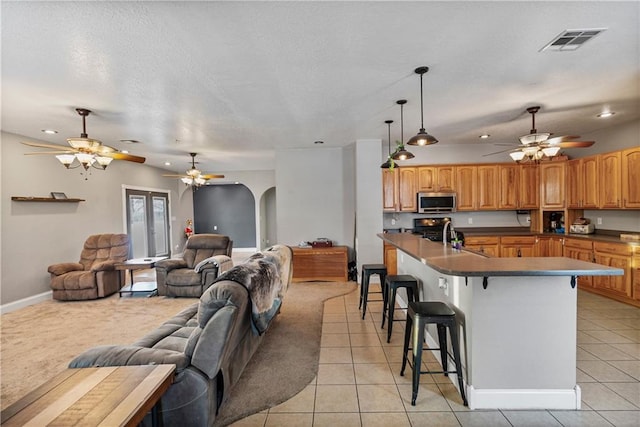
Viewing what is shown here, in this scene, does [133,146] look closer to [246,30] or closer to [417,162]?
[246,30]

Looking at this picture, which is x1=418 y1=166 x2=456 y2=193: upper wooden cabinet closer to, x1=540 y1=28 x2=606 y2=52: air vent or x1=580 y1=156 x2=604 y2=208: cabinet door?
x1=580 y1=156 x2=604 y2=208: cabinet door

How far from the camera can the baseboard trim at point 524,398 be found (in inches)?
85.5

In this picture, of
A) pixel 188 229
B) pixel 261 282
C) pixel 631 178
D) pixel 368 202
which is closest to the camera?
pixel 261 282

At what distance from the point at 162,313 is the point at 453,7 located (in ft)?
15.7

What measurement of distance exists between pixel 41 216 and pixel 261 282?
4.91 meters

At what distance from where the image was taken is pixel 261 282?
2.50 m

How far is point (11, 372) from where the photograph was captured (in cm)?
279

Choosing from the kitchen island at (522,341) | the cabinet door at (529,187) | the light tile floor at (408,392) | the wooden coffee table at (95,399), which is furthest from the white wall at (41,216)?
the cabinet door at (529,187)

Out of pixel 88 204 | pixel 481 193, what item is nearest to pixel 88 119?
pixel 88 204

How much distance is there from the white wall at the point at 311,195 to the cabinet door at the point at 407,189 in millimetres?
1163

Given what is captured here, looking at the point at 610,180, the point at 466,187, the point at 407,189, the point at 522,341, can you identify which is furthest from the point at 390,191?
the point at 522,341

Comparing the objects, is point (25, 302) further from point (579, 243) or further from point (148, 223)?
point (579, 243)

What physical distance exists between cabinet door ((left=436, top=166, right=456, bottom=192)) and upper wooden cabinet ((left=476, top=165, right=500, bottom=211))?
1.58 ft

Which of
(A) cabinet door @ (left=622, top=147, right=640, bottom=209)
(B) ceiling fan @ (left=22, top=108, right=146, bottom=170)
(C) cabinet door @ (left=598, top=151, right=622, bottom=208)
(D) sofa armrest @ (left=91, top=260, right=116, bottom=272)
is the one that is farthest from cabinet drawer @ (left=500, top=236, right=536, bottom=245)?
(D) sofa armrest @ (left=91, top=260, right=116, bottom=272)
